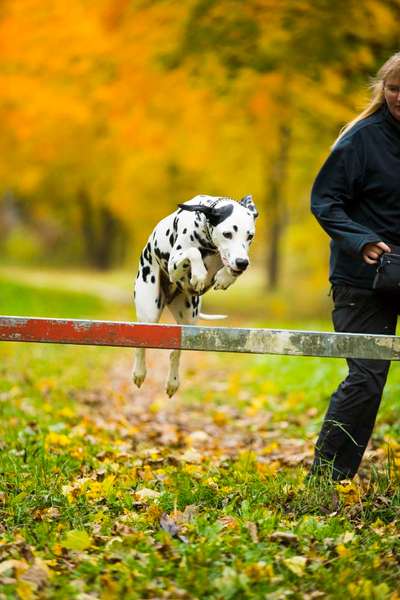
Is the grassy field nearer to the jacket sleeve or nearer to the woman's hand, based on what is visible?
the woman's hand

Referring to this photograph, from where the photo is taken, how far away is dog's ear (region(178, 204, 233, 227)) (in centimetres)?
417

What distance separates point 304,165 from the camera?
1789 cm

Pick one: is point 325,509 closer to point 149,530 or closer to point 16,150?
point 149,530

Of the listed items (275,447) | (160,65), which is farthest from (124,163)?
(275,447)

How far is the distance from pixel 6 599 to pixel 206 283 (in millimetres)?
1873

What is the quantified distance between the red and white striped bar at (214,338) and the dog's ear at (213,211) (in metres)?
0.54

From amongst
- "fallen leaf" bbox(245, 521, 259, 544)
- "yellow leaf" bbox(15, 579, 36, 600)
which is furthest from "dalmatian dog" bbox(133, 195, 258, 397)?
"yellow leaf" bbox(15, 579, 36, 600)

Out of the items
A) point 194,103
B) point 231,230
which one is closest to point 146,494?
point 231,230

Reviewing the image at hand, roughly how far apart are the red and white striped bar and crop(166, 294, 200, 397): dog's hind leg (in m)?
0.84

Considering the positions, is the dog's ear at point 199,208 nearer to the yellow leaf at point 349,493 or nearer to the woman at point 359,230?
the woman at point 359,230

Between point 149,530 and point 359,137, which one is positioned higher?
point 359,137

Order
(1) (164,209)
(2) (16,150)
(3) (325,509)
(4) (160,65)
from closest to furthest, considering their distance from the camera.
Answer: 1. (3) (325,509)
2. (4) (160,65)
3. (2) (16,150)
4. (1) (164,209)

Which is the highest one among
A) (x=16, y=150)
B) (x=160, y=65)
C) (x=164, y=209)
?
(x=160, y=65)

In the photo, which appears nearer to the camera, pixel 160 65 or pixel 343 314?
pixel 343 314
